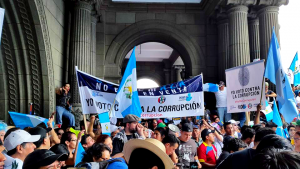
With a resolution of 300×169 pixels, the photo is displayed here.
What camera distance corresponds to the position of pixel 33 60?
9352 millimetres

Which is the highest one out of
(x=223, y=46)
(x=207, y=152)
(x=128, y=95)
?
(x=223, y=46)

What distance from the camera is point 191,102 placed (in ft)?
28.8

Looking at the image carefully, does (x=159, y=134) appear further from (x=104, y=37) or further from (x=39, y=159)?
(x=104, y=37)

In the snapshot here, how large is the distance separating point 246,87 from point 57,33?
21.9 ft

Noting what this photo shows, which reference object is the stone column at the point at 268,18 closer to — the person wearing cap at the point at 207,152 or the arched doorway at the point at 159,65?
the person wearing cap at the point at 207,152

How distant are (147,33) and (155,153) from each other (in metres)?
13.2

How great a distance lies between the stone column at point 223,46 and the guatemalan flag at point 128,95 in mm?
7673

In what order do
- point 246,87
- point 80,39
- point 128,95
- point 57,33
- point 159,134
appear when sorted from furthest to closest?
point 80,39, point 57,33, point 246,87, point 128,95, point 159,134

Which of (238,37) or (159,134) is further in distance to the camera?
(238,37)

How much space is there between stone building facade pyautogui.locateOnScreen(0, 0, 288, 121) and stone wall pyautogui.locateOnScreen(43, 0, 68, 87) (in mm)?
31

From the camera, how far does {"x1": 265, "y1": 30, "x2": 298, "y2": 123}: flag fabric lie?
631 cm

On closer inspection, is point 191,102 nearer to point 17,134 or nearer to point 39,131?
point 39,131

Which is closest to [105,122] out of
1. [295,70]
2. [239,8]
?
[295,70]

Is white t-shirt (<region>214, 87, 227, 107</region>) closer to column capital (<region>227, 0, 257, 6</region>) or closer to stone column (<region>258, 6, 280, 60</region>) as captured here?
stone column (<region>258, 6, 280, 60</region>)
